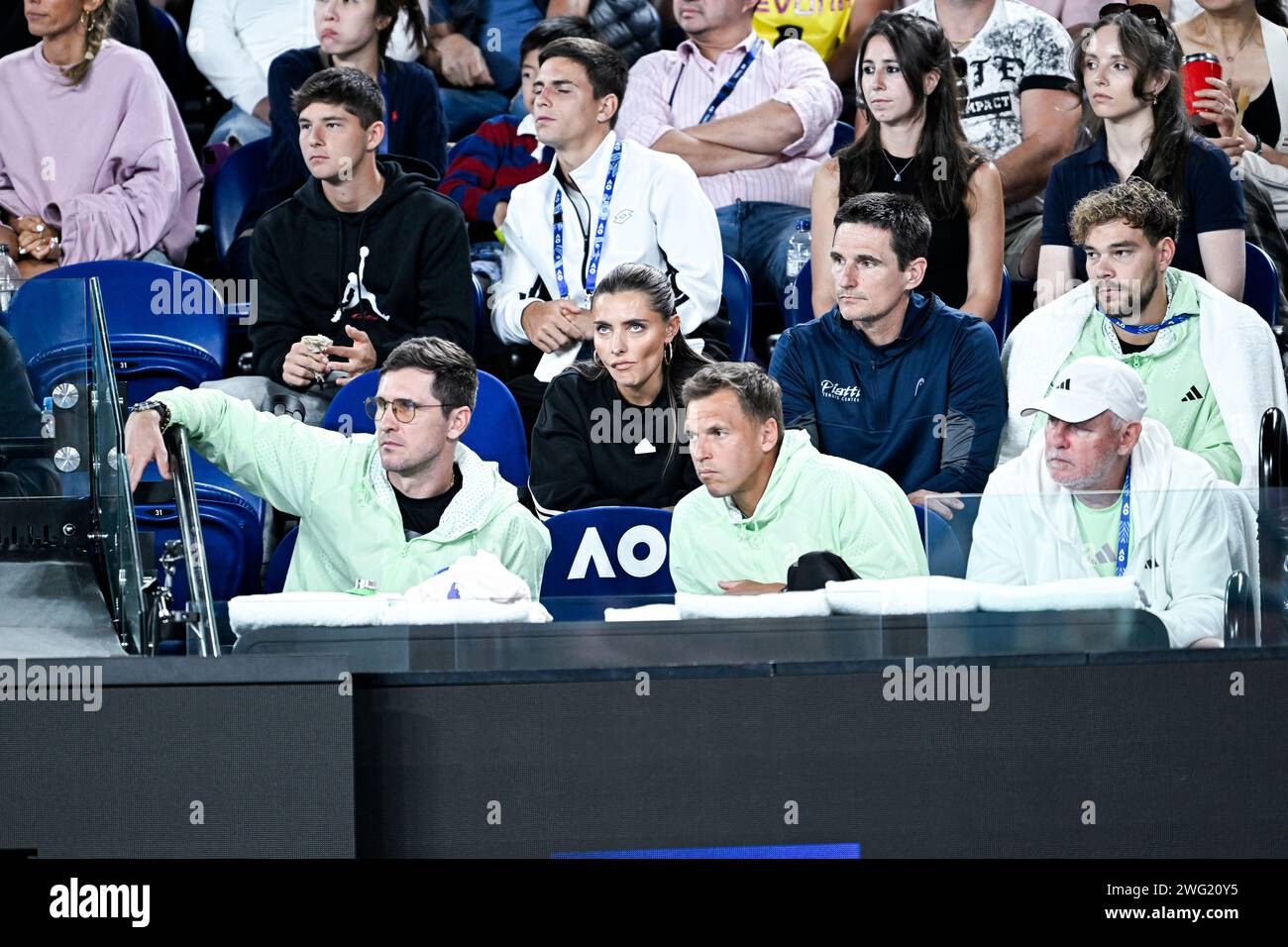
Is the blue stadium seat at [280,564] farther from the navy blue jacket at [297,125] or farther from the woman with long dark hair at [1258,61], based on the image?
the woman with long dark hair at [1258,61]

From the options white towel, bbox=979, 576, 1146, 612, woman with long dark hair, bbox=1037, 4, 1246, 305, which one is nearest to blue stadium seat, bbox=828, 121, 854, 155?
woman with long dark hair, bbox=1037, 4, 1246, 305

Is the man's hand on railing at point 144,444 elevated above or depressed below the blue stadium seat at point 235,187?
below

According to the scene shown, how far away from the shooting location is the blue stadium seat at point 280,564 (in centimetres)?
452

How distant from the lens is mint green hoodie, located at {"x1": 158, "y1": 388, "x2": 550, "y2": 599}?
4031 millimetres

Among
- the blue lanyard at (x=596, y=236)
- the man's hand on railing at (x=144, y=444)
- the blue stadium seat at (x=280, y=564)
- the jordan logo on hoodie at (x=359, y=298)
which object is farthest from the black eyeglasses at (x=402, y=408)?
the blue lanyard at (x=596, y=236)

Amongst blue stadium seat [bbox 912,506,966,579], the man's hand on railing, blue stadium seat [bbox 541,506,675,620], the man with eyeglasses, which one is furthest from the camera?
blue stadium seat [bbox 541,506,675,620]

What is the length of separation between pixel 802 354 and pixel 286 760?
2.45 m

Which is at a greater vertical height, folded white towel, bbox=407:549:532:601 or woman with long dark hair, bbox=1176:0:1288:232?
woman with long dark hair, bbox=1176:0:1288:232

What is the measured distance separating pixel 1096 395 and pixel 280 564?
1964mm

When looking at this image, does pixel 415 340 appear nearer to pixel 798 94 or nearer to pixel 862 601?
pixel 862 601

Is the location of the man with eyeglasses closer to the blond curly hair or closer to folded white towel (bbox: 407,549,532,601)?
folded white towel (bbox: 407,549,532,601)

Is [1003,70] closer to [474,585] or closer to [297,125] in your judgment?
[297,125]

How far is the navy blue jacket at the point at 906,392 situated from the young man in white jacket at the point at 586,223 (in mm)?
495

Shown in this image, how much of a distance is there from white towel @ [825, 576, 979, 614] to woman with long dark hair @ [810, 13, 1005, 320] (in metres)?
2.24
